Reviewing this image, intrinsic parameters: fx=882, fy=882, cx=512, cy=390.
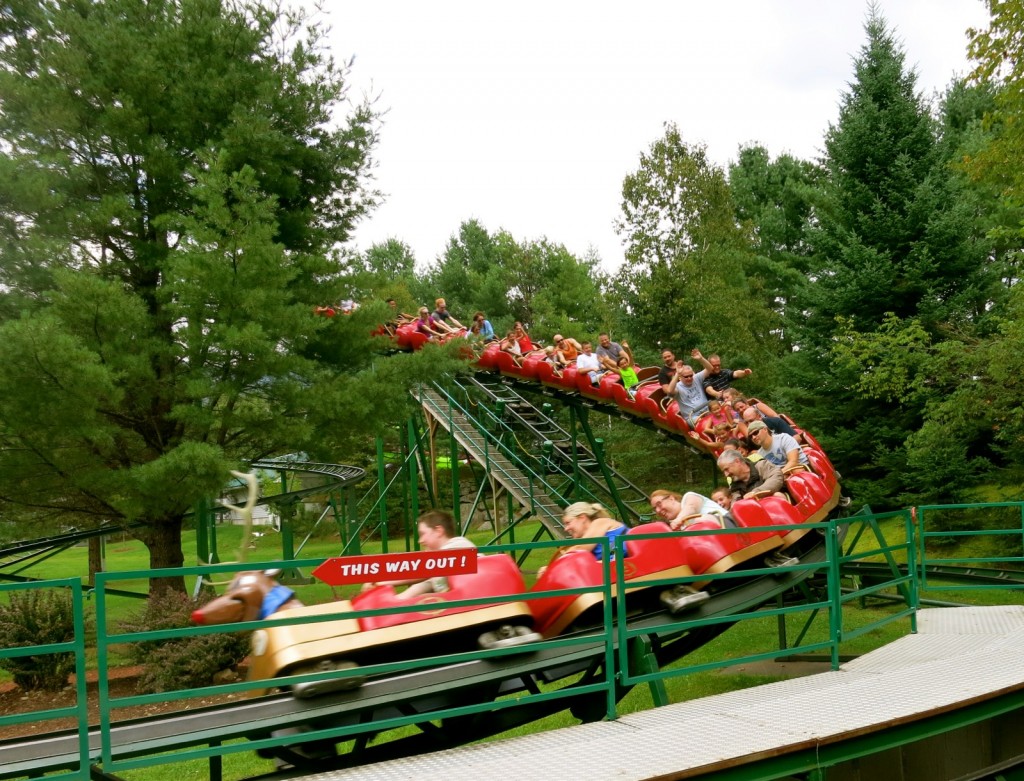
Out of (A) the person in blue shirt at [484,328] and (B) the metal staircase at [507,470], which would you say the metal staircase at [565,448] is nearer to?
(B) the metal staircase at [507,470]

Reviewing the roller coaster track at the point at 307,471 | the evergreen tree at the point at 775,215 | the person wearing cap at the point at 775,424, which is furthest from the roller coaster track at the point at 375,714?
the evergreen tree at the point at 775,215

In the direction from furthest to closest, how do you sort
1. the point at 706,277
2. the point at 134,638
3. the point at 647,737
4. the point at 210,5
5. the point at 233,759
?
the point at 706,277, the point at 210,5, the point at 233,759, the point at 647,737, the point at 134,638

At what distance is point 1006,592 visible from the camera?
924cm

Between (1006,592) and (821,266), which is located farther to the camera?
(821,266)

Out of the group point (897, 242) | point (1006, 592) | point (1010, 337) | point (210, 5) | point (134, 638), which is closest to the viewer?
point (134, 638)

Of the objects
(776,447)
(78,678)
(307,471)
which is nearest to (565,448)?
(307,471)

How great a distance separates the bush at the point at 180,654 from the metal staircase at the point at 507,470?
4894 millimetres

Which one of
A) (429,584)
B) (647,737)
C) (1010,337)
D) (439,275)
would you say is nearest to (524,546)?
(429,584)

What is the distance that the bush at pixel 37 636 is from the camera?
28.5 feet

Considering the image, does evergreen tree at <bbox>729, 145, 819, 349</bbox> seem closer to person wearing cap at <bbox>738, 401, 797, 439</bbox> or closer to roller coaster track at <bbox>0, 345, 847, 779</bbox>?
person wearing cap at <bbox>738, 401, 797, 439</bbox>

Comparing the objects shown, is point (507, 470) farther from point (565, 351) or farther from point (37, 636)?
point (37, 636)

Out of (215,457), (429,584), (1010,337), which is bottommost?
(429,584)

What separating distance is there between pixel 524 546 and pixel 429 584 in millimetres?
547

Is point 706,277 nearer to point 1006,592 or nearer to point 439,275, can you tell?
point 1006,592
